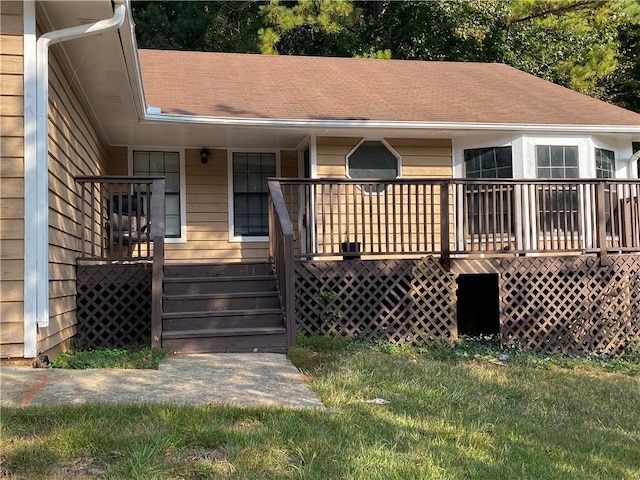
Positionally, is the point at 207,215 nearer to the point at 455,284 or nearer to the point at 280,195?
the point at 280,195

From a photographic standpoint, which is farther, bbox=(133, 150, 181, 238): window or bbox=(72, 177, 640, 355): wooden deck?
bbox=(133, 150, 181, 238): window

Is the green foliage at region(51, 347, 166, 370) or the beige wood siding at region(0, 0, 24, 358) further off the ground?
the beige wood siding at region(0, 0, 24, 358)

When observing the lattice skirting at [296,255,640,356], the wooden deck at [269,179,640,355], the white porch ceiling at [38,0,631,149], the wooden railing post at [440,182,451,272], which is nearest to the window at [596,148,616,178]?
the white porch ceiling at [38,0,631,149]

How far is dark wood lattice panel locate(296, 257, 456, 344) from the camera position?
23.4 ft

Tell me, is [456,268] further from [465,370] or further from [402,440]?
[402,440]

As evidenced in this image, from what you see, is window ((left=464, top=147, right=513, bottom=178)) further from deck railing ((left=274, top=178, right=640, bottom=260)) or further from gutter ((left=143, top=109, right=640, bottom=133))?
deck railing ((left=274, top=178, right=640, bottom=260))

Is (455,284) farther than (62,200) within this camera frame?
Yes

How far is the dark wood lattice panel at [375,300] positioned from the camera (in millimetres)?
7121

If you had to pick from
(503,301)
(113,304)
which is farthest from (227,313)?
(503,301)

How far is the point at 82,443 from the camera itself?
122 inches

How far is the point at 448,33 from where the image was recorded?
18219 millimetres

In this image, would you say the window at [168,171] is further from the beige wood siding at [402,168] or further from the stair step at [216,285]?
the stair step at [216,285]

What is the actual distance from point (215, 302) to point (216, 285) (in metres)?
0.42

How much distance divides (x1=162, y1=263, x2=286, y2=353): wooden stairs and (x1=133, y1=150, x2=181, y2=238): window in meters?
1.99
